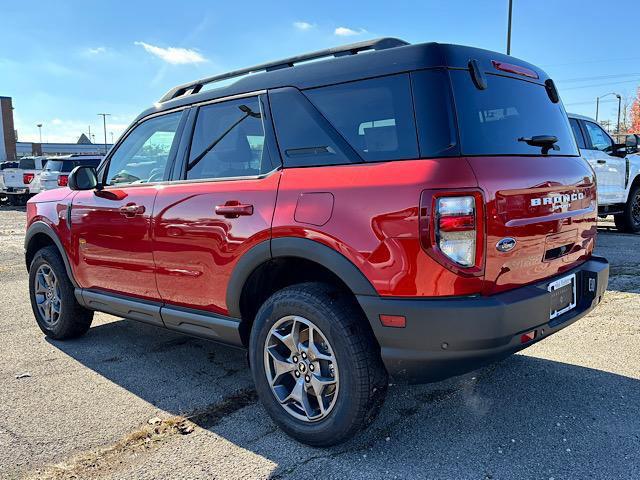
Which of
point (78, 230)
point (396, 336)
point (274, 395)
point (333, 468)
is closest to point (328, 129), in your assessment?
point (396, 336)

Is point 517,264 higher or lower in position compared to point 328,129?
lower

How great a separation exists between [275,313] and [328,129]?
3.25ft

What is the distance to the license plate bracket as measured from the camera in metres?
2.63

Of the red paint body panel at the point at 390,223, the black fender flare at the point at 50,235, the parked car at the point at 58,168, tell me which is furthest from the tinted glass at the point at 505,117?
the parked car at the point at 58,168

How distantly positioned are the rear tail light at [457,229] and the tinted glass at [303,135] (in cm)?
52

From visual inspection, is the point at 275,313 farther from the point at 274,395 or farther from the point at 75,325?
the point at 75,325

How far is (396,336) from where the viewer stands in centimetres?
238

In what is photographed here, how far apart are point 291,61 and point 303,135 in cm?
56

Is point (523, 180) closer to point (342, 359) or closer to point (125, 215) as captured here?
point (342, 359)

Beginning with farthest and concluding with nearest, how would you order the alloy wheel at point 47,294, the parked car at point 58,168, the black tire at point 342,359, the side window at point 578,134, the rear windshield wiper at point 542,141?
1. the parked car at point 58,168
2. the side window at point 578,134
3. the alloy wheel at point 47,294
4. the rear windshield wiper at point 542,141
5. the black tire at point 342,359

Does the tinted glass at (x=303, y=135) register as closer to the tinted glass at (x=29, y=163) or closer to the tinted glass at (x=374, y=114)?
the tinted glass at (x=374, y=114)

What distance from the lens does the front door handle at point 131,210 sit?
3584 mm

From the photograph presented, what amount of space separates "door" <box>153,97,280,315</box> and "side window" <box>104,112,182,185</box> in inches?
10.8

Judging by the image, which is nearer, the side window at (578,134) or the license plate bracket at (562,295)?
the license plate bracket at (562,295)
